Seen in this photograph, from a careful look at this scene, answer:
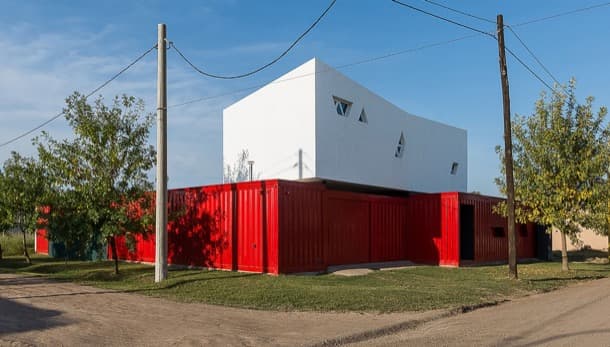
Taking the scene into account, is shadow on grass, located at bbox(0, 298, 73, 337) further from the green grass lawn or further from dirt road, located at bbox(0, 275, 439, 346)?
the green grass lawn

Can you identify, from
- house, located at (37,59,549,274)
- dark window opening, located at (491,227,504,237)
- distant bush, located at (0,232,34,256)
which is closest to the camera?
house, located at (37,59,549,274)

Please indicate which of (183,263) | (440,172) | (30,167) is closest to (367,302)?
(183,263)

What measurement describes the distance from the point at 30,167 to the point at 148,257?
6296mm

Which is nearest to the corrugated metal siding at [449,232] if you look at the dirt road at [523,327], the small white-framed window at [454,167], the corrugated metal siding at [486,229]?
the corrugated metal siding at [486,229]

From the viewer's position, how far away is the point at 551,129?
21.8 metres

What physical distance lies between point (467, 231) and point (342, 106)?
342 inches

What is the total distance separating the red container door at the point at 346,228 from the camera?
838 inches

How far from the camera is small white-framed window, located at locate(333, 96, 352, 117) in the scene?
25125mm

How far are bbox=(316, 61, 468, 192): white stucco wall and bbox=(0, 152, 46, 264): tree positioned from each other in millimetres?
11675

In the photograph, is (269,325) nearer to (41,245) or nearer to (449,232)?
(449,232)

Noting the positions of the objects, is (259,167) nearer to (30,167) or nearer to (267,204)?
(267,204)

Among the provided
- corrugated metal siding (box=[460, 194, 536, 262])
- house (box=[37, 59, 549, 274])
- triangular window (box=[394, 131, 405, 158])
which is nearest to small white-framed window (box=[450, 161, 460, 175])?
house (box=[37, 59, 549, 274])

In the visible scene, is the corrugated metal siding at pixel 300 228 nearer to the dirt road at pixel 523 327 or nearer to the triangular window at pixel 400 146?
the dirt road at pixel 523 327

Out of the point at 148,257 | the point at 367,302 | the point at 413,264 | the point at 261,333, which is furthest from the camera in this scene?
the point at 413,264
